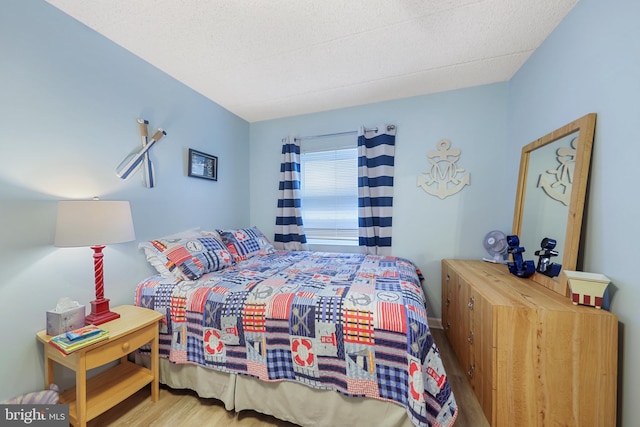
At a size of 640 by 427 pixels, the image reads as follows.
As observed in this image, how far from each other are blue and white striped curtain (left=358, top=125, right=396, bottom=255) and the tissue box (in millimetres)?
2392

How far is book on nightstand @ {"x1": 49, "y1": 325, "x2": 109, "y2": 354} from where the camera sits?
1.14 meters

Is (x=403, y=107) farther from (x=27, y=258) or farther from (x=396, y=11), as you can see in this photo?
(x=27, y=258)

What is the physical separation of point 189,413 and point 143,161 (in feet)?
6.10

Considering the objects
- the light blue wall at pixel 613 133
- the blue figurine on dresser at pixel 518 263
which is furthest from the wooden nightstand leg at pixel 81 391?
the blue figurine on dresser at pixel 518 263

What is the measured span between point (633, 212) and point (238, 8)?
92.0 inches

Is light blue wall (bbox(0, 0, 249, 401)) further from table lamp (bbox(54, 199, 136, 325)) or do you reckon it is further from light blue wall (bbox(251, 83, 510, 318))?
light blue wall (bbox(251, 83, 510, 318))

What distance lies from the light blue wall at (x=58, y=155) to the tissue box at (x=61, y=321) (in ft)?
0.48

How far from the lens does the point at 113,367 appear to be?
1634 mm

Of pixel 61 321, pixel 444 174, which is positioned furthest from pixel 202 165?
pixel 444 174

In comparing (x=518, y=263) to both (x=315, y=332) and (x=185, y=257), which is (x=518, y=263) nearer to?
(x=315, y=332)

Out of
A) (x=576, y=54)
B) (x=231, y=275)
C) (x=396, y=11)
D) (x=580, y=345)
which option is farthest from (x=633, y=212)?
(x=231, y=275)

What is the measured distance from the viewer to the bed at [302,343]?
1156mm

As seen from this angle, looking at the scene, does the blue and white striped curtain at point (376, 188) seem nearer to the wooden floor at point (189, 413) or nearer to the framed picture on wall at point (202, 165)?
the wooden floor at point (189, 413)

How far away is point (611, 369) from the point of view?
1.04 meters
